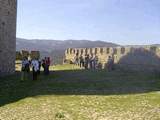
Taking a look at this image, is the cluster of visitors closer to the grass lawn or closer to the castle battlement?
the castle battlement

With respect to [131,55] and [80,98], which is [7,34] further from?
[80,98]

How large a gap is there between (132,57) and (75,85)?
47.4 feet

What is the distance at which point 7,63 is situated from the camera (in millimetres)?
36375

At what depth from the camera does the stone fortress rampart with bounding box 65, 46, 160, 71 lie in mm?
39312

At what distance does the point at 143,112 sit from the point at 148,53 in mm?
20794

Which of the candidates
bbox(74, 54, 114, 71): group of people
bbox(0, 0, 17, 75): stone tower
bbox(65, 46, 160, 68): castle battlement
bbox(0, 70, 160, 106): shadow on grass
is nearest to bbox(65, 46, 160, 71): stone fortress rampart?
bbox(65, 46, 160, 68): castle battlement

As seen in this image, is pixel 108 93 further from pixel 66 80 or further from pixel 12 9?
pixel 12 9

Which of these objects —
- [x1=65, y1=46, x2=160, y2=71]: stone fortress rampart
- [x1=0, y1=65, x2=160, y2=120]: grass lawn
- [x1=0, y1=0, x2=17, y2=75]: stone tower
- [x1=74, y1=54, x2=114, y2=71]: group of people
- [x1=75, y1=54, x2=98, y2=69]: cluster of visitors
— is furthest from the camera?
[x1=75, y1=54, x2=98, y2=69]: cluster of visitors

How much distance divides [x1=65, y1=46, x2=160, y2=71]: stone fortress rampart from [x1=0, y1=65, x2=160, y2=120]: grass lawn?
738 cm

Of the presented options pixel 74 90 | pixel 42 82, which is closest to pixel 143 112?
pixel 74 90

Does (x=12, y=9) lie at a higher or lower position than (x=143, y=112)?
higher

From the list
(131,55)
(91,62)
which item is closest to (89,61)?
(91,62)

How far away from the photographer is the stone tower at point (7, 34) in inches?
1366

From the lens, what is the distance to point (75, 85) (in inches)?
1112
